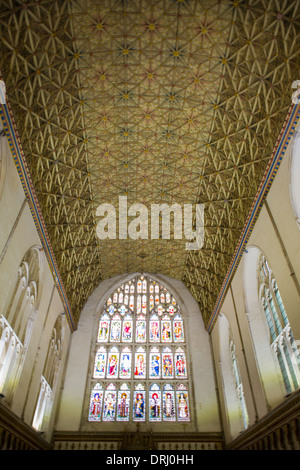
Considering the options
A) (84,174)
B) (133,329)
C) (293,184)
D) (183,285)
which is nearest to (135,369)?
(133,329)

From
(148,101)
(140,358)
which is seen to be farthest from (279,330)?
(148,101)

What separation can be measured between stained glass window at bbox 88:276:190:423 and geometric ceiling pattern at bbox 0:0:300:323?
4.96 meters

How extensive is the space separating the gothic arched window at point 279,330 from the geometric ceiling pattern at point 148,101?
241 cm

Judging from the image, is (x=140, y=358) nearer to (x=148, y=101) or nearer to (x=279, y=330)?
(x=279, y=330)

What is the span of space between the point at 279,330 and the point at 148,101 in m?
9.87

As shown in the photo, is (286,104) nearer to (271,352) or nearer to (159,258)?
(271,352)

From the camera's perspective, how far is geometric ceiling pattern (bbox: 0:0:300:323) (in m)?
9.85

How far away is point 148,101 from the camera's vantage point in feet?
41.7

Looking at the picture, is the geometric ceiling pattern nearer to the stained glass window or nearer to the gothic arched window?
the gothic arched window

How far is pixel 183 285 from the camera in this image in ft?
72.2

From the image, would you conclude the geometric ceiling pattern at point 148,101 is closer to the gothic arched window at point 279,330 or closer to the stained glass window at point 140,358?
the gothic arched window at point 279,330

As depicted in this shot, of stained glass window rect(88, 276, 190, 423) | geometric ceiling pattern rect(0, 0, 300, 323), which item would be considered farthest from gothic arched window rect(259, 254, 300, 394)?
stained glass window rect(88, 276, 190, 423)

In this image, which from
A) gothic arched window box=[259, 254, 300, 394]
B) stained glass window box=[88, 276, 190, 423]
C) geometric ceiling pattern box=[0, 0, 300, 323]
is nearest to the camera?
geometric ceiling pattern box=[0, 0, 300, 323]

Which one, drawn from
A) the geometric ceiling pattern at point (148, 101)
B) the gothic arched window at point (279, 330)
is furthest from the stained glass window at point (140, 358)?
the gothic arched window at point (279, 330)
